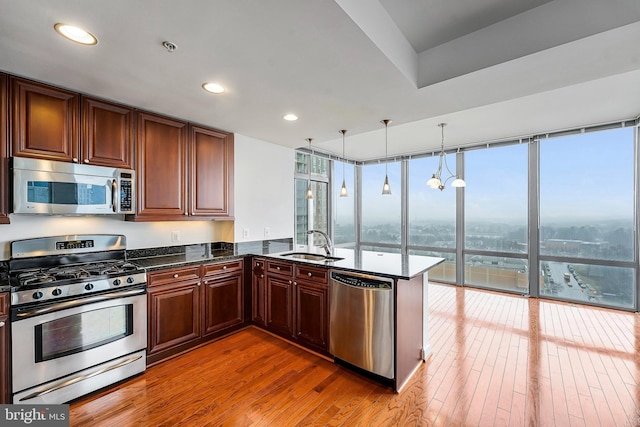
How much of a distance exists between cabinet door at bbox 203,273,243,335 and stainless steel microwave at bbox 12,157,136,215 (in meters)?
1.11

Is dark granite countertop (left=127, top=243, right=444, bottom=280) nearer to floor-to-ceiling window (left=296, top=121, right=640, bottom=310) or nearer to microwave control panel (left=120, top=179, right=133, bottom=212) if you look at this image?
microwave control panel (left=120, top=179, right=133, bottom=212)

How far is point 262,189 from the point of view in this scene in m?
4.05

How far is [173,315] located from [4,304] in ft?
3.82

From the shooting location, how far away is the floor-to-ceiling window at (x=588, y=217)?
4043 millimetres

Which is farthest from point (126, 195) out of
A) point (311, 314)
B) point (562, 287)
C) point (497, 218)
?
point (562, 287)

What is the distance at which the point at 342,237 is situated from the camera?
21.4ft

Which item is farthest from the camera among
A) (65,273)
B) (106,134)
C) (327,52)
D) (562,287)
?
(562,287)

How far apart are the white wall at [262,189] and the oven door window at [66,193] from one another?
4.92ft

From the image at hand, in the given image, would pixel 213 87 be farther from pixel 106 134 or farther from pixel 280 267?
Result: pixel 280 267

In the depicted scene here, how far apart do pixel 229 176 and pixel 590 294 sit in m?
5.52

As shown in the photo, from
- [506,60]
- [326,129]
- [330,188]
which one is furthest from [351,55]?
[330,188]

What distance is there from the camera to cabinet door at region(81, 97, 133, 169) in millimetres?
2439

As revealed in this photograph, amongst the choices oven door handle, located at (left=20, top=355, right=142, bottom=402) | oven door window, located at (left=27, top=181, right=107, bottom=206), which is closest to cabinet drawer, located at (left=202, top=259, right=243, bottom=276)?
oven door handle, located at (left=20, top=355, right=142, bottom=402)

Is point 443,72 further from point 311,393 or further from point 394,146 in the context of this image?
point 394,146
